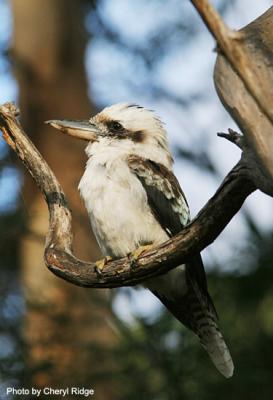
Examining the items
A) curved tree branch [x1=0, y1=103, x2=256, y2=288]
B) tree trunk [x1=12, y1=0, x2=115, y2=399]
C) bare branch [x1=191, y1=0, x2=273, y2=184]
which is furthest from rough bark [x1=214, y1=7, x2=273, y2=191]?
tree trunk [x1=12, y1=0, x2=115, y2=399]

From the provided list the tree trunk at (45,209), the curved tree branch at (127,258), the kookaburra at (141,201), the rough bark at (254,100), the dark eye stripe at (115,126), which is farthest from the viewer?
the tree trunk at (45,209)

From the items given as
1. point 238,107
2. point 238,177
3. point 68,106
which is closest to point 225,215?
point 238,177

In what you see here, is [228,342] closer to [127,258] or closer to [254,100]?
[127,258]

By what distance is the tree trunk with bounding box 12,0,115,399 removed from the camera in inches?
354

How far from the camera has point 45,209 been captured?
1002 centimetres

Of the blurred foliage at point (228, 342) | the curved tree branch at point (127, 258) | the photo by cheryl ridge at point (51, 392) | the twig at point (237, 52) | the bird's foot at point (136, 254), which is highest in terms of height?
the twig at point (237, 52)

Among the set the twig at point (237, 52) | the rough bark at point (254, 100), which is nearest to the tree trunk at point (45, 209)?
the rough bark at point (254, 100)

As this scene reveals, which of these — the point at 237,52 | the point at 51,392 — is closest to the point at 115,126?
the point at 237,52

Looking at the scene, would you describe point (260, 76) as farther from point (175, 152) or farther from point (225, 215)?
point (175, 152)

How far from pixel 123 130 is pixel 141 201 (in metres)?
0.74

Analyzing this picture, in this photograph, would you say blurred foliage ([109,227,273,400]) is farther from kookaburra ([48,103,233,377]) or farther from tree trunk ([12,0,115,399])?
kookaburra ([48,103,233,377])

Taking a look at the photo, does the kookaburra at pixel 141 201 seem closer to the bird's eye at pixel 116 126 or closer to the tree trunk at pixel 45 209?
the bird's eye at pixel 116 126

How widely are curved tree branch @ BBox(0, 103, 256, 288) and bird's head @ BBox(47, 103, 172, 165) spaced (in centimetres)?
73

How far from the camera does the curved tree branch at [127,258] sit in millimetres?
3939
